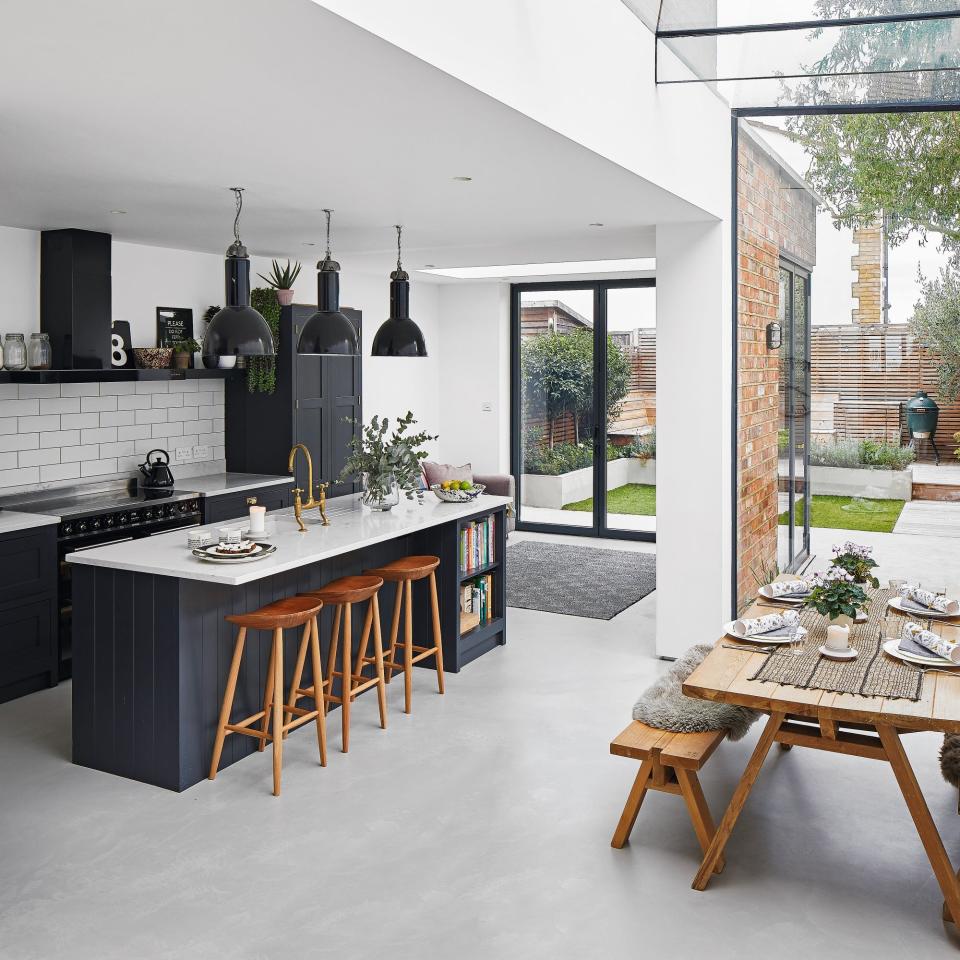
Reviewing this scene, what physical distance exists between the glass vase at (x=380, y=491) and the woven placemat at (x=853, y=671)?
2405 millimetres

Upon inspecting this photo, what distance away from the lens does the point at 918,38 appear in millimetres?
4633

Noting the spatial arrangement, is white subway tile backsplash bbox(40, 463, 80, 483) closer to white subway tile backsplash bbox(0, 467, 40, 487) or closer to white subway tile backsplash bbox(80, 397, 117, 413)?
white subway tile backsplash bbox(0, 467, 40, 487)

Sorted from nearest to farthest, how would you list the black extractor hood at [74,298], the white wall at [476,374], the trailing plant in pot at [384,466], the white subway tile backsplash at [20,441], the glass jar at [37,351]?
the trailing plant in pot at [384,466] < the glass jar at [37,351] < the white subway tile backsplash at [20,441] < the black extractor hood at [74,298] < the white wall at [476,374]

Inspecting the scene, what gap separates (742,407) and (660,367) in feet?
1.81

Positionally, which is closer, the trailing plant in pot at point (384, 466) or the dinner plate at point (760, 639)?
the dinner plate at point (760, 639)

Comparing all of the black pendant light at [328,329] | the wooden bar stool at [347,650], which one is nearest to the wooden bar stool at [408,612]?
the wooden bar stool at [347,650]

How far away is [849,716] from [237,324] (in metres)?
2.94

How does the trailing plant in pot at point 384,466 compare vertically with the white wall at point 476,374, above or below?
below

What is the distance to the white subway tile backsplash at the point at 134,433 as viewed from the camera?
643 centimetres

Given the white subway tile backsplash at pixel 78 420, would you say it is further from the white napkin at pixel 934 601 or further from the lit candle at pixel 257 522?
the white napkin at pixel 934 601

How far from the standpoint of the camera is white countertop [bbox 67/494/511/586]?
3959mm

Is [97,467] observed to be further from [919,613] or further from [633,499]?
[633,499]

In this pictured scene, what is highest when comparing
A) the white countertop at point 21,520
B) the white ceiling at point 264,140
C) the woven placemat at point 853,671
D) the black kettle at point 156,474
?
the white ceiling at point 264,140

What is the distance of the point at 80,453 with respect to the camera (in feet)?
20.1
